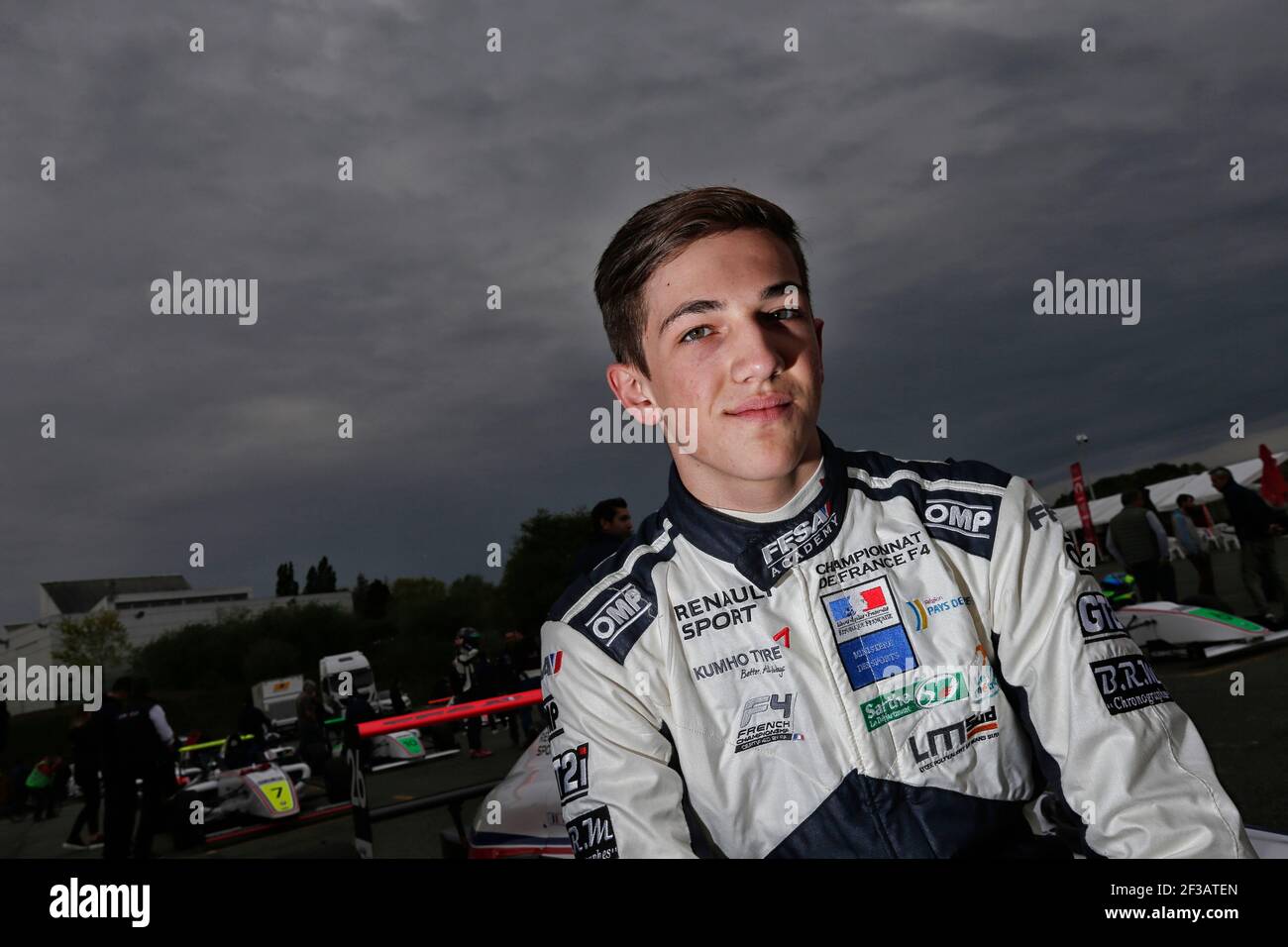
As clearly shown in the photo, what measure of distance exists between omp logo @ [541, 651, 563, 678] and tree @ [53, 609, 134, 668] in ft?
143

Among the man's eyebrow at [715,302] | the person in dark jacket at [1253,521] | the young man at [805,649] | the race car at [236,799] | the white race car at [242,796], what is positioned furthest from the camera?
the white race car at [242,796]

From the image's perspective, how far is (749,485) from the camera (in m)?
1.33

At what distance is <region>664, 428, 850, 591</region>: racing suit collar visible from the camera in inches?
51.7

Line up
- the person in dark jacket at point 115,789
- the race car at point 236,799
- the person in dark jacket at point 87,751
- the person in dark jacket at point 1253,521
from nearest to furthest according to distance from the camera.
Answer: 1. the person in dark jacket at point 115,789
2. the person in dark jacket at point 87,751
3. the person in dark jacket at point 1253,521
4. the race car at point 236,799

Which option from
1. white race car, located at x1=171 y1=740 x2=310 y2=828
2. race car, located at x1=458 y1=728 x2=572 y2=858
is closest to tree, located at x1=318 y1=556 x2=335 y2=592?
white race car, located at x1=171 y1=740 x2=310 y2=828

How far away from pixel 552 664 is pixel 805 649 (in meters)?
0.38

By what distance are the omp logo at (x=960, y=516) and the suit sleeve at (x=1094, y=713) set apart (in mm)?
27

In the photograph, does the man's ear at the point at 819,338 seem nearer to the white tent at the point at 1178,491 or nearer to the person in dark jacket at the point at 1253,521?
the person in dark jacket at the point at 1253,521

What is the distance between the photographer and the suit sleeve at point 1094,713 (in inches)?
42.6

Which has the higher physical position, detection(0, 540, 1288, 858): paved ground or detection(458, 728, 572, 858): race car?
detection(458, 728, 572, 858): race car

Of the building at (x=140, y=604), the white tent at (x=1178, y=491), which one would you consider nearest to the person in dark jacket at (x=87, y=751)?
the white tent at (x=1178, y=491)

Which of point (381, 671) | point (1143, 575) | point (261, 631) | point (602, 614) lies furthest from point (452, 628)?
point (602, 614)

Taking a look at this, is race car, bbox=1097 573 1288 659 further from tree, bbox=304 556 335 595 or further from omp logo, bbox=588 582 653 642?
tree, bbox=304 556 335 595
